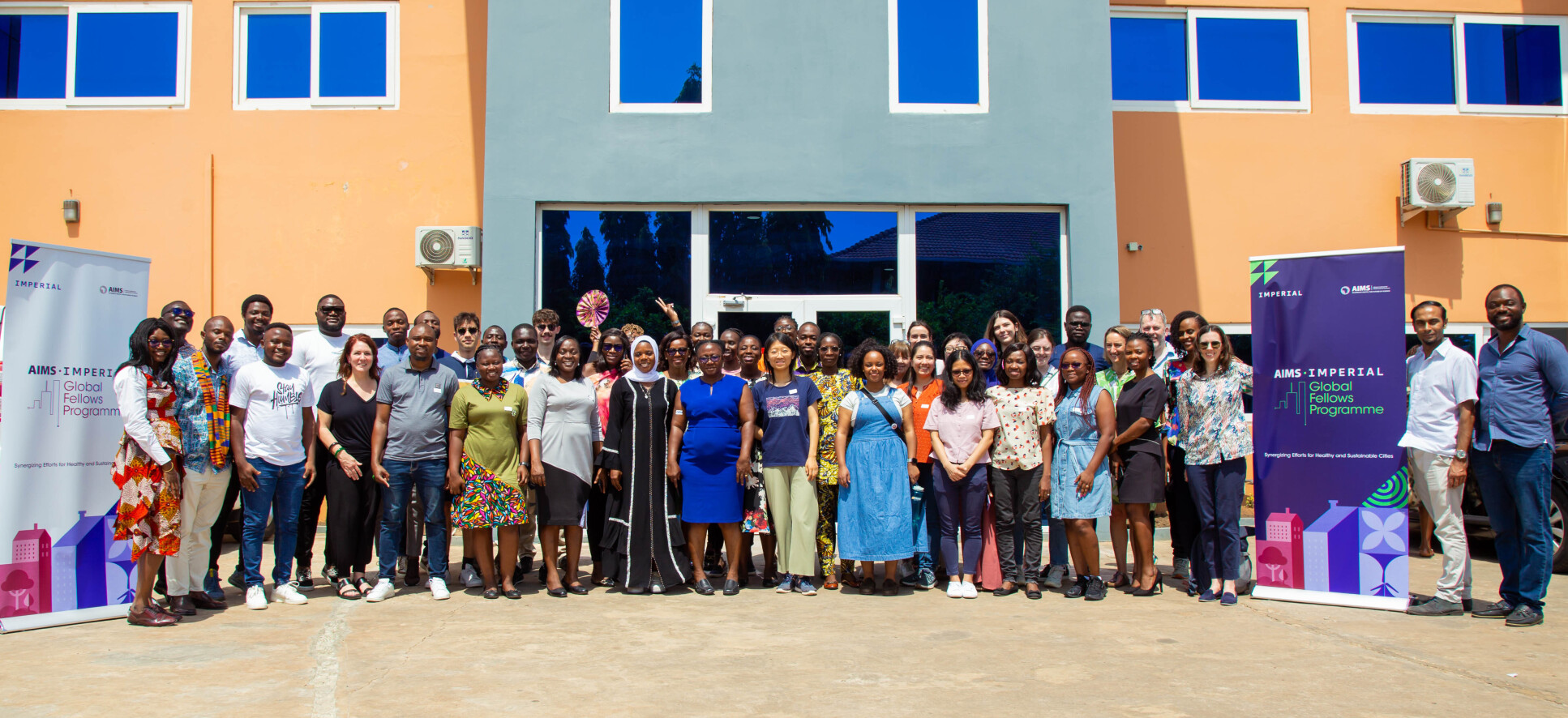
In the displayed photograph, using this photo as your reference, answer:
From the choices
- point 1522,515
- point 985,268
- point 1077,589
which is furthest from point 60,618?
point 1522,515

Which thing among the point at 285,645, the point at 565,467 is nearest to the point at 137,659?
the point at 285,645

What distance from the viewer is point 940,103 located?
9.62 m

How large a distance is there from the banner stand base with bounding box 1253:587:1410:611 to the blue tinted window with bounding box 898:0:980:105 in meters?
5.21

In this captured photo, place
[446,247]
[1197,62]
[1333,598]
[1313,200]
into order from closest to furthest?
[1333,598]
[446,247]
[1313,200]
[1197,62]

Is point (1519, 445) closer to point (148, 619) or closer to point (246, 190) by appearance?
point (148, 619)

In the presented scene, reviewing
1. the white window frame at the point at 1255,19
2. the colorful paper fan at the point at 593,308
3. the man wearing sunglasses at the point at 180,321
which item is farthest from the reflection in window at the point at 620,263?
the white window frame at the point at 1255,19

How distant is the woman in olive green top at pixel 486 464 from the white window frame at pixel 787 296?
10.1 feet

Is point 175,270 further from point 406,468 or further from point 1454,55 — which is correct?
point 1454,55

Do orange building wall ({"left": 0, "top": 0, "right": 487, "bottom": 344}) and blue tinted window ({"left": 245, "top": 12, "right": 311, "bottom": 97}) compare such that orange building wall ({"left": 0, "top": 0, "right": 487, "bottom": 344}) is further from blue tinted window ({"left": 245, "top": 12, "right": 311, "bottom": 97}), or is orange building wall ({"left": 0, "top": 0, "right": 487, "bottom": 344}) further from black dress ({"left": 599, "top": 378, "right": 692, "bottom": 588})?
black dress ({"left": 599, "top": 378, "right": 692, "bottom": 588})

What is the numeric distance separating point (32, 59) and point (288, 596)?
7.68m

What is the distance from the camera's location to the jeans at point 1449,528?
600 centimetres

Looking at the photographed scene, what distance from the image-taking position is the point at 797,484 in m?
6.71

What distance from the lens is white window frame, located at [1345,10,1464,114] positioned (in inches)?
427

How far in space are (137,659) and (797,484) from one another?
12.3 ft
